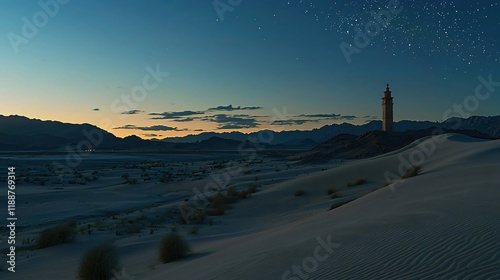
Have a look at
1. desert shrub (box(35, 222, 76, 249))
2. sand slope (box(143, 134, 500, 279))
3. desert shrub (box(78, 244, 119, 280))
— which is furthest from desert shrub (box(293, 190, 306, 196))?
desert shrub (box(78, 244, 119, 280))

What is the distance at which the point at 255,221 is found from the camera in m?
16.0

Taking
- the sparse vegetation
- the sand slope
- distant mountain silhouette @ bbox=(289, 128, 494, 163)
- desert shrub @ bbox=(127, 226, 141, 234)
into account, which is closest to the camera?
the sand slope

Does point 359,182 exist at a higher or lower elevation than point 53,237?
higher

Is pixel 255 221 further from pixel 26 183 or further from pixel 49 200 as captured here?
pixel 26 183

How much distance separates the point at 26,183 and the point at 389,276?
2892cm

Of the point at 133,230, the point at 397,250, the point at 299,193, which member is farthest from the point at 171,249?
the point at 299,193

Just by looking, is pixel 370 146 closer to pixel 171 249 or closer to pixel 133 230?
pixel 133 230

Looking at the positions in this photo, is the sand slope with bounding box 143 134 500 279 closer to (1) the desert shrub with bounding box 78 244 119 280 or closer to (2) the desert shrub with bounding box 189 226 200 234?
(1) the desert shrub with bounding box 78 244 119 280

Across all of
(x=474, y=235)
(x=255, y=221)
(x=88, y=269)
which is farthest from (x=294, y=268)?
(x=255, y=221)

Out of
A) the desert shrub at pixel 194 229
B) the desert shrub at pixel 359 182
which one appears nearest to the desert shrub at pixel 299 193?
the desert shrub at pixel 359 182

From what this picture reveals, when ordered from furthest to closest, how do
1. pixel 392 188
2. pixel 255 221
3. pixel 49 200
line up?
pixel 49 200
pixel 255 221
pixel 392 188

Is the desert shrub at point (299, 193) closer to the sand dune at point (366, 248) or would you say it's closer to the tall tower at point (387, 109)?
the sand dune at point (366, 248)

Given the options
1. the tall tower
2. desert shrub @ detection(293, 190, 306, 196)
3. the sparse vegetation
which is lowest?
desert shrub @ detection(293, 190, 306, 196)

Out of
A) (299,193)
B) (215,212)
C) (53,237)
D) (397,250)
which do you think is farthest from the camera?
(299,193)
